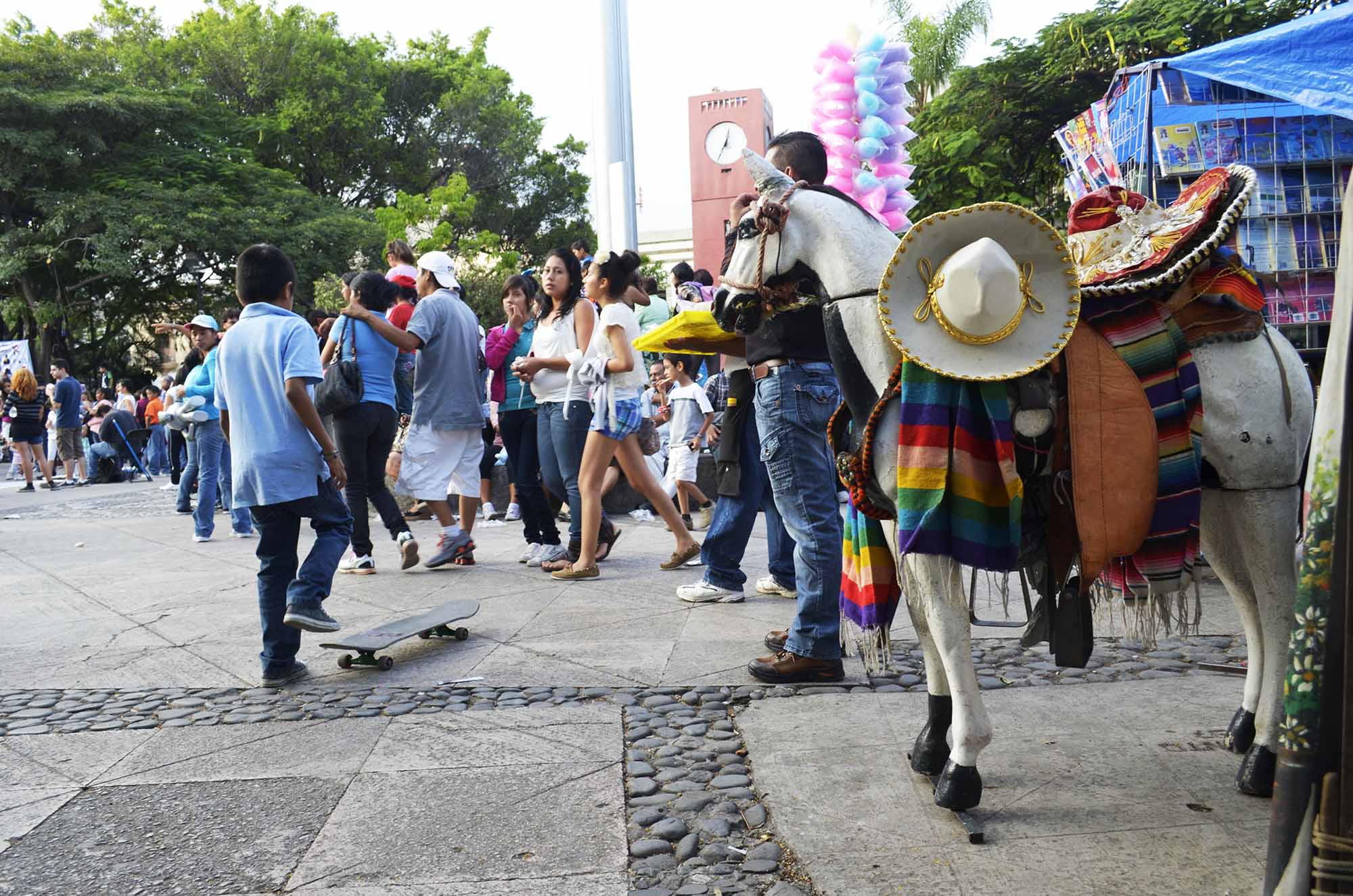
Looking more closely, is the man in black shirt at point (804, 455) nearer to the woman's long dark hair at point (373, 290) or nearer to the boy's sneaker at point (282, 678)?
the boy's sneaker at point (282, 678)

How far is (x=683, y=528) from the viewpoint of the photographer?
7.30 metres

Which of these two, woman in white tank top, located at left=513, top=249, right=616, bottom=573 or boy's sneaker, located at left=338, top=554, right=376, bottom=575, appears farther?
boy's sneaker, located at left=338, top=554, right=376, bottom=575

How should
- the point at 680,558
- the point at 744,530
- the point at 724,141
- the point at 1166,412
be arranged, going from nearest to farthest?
the point at 1166,412, the point at 744,530, the point at 680,558, the point at 724,141

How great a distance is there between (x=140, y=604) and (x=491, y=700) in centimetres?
351

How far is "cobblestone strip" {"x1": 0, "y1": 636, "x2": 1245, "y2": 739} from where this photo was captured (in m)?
4.41

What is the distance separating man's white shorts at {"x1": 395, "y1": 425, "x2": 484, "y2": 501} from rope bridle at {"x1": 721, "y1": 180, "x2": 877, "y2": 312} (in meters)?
4.42

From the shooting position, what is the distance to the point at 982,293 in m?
2.83

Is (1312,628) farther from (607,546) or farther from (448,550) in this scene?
(448,550)

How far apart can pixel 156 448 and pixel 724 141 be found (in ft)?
A: 89.4

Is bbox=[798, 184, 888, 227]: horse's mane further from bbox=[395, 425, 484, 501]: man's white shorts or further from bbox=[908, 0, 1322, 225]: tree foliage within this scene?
bbox=[908, 0, 1322, 225]: tree foliage

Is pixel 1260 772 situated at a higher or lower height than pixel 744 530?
lower

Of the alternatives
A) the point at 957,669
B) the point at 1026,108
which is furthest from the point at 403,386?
the point at 1026,108

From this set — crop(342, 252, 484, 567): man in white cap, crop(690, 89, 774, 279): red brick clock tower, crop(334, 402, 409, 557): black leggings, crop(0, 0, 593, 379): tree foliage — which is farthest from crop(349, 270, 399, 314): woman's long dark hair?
crop(690, 89, 774, 279): red brick clock tower

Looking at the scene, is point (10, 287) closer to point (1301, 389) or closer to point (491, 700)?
point (491, 700)
